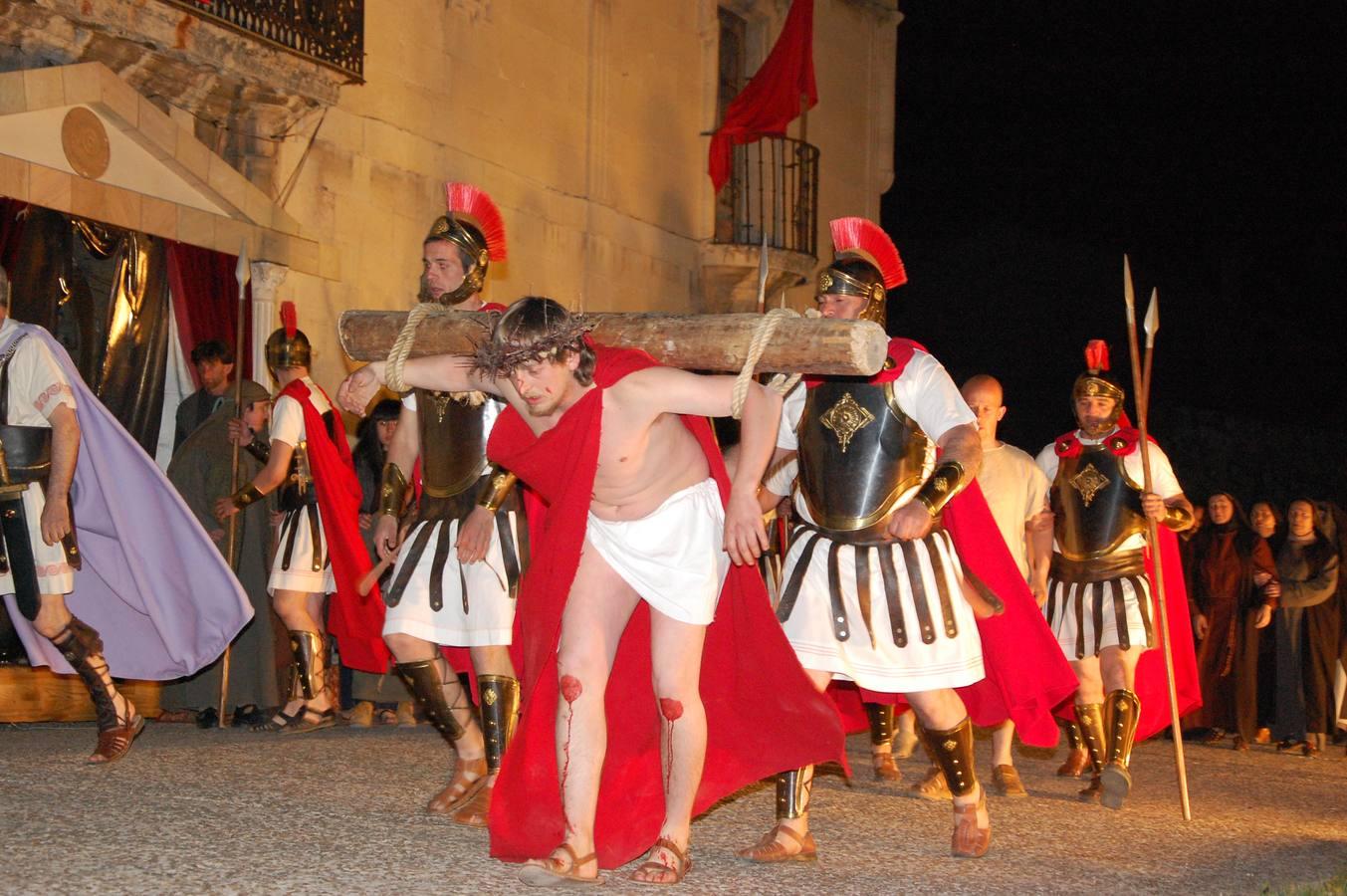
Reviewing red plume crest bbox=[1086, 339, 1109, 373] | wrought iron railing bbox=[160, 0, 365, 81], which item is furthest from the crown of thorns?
wrought iron railing bbox=[160, 0, 365, 81]

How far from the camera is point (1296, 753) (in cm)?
1055

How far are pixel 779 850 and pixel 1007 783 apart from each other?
2418mm

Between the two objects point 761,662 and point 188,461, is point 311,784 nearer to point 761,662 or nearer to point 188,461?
point 761,662

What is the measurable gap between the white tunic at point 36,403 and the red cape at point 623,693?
238cm

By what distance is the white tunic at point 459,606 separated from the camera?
570 centimetres

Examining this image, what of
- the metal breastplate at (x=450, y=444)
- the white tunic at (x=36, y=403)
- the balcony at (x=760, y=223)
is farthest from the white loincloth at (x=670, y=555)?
the balcony at (x=760, y=223)

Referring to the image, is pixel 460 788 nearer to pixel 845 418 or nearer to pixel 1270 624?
pixel 845 418

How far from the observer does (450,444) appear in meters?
5.84

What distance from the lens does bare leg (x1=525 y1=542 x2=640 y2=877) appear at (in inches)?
177

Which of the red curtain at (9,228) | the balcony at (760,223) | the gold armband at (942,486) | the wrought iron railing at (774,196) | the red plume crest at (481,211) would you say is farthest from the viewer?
the wrought iron railing at (774,196)

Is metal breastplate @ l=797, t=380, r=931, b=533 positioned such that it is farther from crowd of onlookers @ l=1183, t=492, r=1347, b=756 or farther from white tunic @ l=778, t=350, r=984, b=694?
crowd of onlookers @ l=1183, t=492, r=1347, b=756

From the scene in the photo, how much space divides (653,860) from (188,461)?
5361 mm

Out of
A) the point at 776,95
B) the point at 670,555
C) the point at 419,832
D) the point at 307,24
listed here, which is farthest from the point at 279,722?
the point at 776,95

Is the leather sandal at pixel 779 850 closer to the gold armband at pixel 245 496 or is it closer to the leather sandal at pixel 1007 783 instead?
the leather sandal at pixel 1007 783
